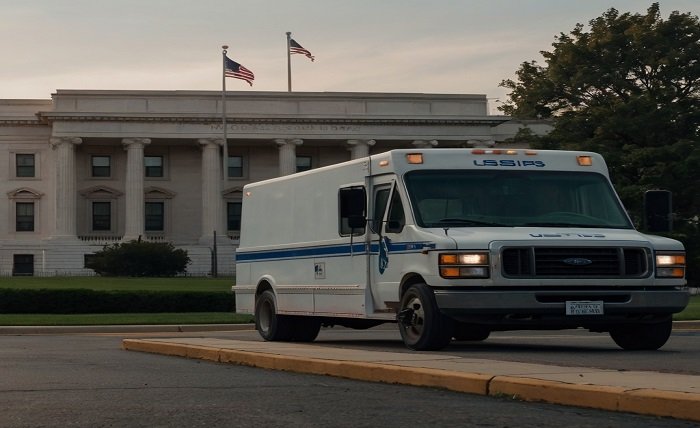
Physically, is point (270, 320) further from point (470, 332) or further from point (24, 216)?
point (24, 216)

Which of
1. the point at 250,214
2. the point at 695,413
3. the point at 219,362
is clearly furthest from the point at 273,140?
the point at 695,413

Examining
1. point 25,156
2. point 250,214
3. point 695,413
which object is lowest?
point 695,413

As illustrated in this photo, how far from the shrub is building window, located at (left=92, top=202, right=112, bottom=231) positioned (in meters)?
17.2

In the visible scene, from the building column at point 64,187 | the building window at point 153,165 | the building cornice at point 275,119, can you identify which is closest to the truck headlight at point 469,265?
the building cornice at point 275,119

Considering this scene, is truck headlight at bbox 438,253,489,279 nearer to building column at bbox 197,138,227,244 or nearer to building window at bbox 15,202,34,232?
building column at bbox 197,138,227,244

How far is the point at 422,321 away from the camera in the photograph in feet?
49.2

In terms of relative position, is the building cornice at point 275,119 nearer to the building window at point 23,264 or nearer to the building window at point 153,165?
the building window at point 153,165

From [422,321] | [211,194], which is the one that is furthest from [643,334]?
[211,194]

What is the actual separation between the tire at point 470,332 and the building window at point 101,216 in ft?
256

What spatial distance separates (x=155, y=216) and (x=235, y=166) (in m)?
6.87

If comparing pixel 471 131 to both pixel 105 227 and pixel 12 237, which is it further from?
pixel 12 237

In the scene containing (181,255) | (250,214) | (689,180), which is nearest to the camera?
(250,214)

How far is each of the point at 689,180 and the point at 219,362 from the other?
4818 cm

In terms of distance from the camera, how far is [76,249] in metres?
88.5
